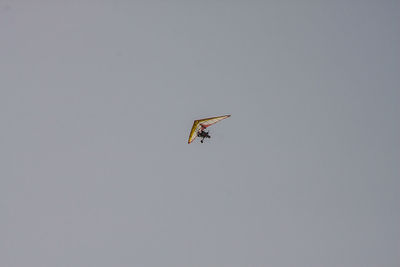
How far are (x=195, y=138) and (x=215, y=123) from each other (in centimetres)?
390

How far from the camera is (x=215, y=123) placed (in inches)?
2172

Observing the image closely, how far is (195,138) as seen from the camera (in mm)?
55344
